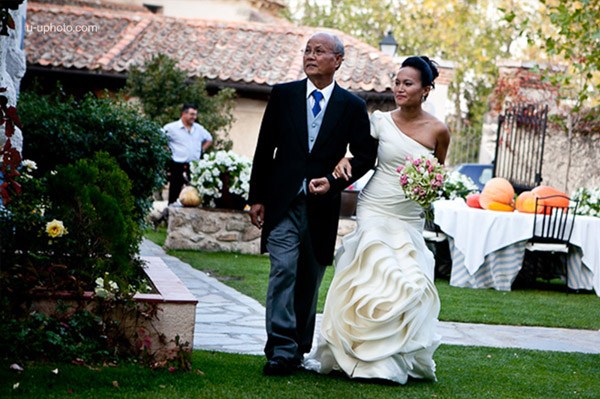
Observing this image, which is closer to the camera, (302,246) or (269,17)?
(302,246)

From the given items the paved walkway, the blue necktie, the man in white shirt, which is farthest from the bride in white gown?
the man in white shirt

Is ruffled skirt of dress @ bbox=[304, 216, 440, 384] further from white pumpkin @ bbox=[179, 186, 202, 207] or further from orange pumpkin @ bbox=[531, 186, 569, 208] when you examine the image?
white pumpkin @ bbox=[179, 186, 202, 207]

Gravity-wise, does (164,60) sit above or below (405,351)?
above

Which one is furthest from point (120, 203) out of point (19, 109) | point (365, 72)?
point (365, 72)

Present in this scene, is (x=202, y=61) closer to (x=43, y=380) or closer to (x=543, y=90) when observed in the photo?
(x=543, y=90)

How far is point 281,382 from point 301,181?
1.21 m

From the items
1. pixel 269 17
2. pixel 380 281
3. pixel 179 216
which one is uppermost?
pixel 269 17

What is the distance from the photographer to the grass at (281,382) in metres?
5.10

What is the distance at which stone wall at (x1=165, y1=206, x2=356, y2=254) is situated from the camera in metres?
13.9

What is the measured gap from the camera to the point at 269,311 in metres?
5.98

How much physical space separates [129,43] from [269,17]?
1308 cm

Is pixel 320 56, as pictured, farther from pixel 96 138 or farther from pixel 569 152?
pixel 569 152

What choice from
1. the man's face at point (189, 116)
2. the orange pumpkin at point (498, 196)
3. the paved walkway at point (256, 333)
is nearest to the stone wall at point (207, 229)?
the man's face at point (189, 116)

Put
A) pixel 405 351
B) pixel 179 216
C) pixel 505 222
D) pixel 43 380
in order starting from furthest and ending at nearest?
pixel 179 216 → pixel 505 222 → pixel 405 351 → pixel 43 380
